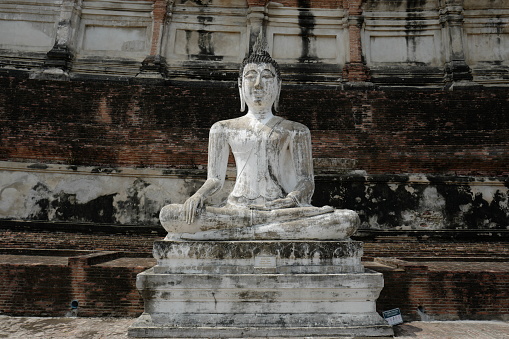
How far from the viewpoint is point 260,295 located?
11.5ft

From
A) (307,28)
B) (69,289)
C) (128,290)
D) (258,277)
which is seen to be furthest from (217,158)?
(307,28)

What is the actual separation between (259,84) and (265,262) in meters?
2.01

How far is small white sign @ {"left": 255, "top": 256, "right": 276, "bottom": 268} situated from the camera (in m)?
3.62

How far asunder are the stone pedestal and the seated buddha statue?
217mm

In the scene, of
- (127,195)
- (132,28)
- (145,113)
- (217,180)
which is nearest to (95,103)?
(145,113)

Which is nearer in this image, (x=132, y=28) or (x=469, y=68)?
(x=469, y=68)

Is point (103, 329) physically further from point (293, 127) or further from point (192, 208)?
point (293, 127)

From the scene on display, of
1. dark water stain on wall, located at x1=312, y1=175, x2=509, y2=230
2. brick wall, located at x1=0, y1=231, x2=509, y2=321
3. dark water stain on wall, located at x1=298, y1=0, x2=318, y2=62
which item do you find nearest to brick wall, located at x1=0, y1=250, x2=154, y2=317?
brick wall, located at x1=0, y1=231, x2=509, y2=321

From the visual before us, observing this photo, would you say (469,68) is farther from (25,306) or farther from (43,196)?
(25,306)

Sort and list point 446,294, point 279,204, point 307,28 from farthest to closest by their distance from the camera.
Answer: point 307,28, point 446,294, point 279,204

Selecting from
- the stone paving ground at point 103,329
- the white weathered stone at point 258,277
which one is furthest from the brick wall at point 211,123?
the white weathered stone at point 258,277

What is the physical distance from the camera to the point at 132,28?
15227 mm

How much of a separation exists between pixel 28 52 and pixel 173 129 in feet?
29.1

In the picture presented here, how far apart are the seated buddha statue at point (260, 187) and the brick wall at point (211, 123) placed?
4.30 m
